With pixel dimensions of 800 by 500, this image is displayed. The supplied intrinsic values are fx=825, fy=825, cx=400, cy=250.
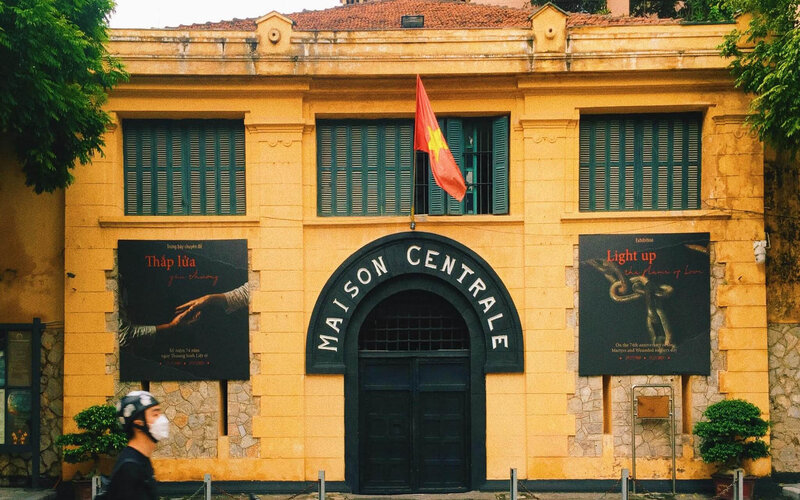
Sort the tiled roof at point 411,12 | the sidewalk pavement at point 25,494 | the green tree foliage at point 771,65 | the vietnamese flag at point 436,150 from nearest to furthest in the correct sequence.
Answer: the green tree foliage at point 771,65 → the vietnamese flag at point 436,150 → the sidewalk pavement at point 25,494 → the tiled roof at point 411,12

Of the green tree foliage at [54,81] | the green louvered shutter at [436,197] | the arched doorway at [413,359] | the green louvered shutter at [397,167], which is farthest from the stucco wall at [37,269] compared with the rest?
the green louvered shutter at [436,197]

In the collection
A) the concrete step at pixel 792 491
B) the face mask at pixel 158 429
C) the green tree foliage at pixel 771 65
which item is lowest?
the concrete step at pixel 792 491

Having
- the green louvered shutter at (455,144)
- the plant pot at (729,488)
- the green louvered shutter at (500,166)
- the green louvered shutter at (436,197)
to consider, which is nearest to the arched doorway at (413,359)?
the green louvered shutter at (436,197)

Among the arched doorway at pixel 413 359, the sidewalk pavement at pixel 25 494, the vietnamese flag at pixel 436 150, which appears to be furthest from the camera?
the arched doorway at pixel 413 359

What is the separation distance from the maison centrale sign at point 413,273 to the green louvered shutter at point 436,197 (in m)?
0.58

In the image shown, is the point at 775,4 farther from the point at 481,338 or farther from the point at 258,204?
the point at 258,204

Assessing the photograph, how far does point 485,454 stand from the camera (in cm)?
1661

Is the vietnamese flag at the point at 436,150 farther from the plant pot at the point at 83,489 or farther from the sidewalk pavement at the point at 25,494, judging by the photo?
the sidewalk pavement at the point at 25,494

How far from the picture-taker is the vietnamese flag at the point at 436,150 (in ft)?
50.9

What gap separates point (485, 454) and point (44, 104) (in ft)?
34.3

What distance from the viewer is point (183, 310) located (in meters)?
16.6

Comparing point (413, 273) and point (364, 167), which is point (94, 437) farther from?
point (364, 167)

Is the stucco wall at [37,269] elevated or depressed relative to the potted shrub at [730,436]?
elevated

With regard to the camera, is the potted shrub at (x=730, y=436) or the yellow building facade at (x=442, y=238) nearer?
the potted shrub at (x=730, y=436)
